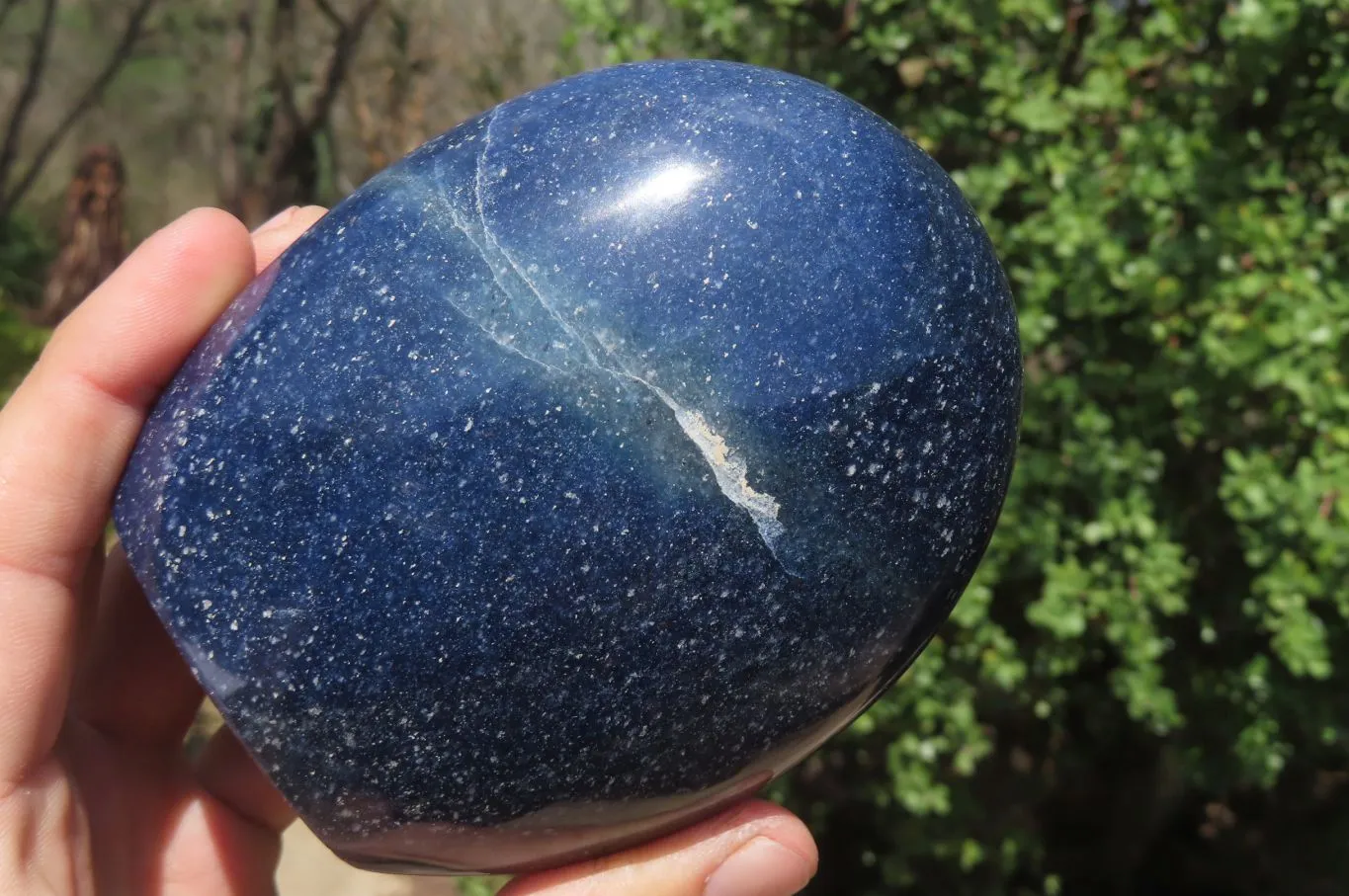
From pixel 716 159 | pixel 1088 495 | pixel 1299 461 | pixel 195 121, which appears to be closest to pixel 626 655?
pixel 716 159

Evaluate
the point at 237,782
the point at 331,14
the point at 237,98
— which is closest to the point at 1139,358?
the point at 237,782

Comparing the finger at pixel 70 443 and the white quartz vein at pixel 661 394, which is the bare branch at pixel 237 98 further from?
the white quartz vein at pixel 661 394

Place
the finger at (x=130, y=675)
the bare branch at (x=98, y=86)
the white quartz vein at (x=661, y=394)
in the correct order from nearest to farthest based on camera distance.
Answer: the white quartz vein at (x=661, y=394) → the finger at (x=130, y=675) → the bare branch at (x=98, y=86)

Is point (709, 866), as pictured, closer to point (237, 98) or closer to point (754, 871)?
point (754, 871)

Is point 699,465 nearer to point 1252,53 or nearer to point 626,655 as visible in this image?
point 626,655

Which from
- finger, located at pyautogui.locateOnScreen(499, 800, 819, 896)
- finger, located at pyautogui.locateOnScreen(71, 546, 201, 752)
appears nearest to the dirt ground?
finger, located at pyautogui.locateOnScreen(71, 546, 201, 752)

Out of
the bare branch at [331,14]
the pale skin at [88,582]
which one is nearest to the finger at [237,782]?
the pale skin at [88,582]

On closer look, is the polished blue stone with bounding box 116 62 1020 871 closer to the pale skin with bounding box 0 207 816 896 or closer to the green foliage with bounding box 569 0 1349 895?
the pale skin with bounding box 0 207 816 896
